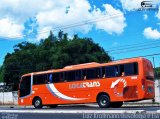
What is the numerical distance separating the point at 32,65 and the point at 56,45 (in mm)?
4764

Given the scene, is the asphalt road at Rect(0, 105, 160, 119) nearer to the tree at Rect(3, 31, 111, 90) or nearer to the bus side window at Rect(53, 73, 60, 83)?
the bus side window at Rect(53, 73, 60, 83)

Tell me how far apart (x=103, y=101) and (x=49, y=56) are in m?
32.9

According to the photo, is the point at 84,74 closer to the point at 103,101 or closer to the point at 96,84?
the point at 96,84

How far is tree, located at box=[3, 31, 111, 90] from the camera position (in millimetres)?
55881

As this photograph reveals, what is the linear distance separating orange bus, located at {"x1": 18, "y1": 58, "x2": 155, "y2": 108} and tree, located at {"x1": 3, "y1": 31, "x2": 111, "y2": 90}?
72.7 feet

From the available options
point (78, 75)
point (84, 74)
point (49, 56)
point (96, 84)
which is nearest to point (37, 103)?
point (78, 75)

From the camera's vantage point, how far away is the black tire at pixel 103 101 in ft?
86.0

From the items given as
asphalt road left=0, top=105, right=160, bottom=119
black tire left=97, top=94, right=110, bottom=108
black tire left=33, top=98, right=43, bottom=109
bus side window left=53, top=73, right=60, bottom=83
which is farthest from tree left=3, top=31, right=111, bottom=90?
asphalt road left=0, top=105, right=160, bottom=119

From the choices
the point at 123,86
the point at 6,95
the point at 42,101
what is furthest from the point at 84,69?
the point at 6,95

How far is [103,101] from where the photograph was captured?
26734 millimetres

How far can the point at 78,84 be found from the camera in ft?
93.5

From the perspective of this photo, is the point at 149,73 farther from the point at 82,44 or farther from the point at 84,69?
the point at 82,44

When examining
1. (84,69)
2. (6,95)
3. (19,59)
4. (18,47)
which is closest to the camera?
(84,69)

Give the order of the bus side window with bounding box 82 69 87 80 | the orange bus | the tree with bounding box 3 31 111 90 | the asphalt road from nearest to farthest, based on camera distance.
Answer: the asphalt road < the orange bus < the bus side window with bounding box 82 69 87 80 < the tree with bounding box 3 31 111 90
